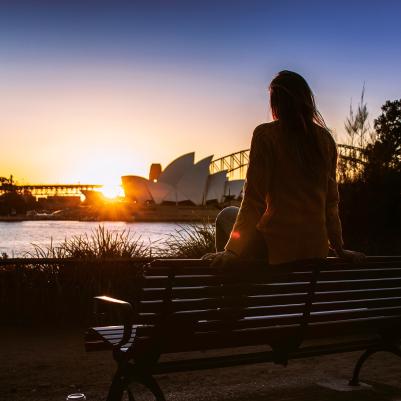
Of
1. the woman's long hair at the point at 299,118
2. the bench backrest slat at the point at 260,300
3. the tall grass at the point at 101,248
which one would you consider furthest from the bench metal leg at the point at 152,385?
the tall grass at the point at 101,248

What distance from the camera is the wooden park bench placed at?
2426mm

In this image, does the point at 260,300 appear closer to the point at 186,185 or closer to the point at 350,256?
the point at 350,256

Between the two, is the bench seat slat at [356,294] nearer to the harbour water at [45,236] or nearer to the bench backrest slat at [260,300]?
the bench backrest slat at [260,300]

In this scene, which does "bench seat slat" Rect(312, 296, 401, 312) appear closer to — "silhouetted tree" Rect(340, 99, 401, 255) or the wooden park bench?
the wooden park bench

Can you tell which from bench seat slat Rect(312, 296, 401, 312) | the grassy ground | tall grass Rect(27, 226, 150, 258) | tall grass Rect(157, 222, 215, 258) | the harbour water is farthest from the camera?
the harbour water

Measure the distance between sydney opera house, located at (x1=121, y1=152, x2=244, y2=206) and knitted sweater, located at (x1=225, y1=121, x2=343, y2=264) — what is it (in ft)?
219

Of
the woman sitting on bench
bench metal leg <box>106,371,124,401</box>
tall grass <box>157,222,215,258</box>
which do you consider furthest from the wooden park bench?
tall grass <box>157,222,215,258</box>

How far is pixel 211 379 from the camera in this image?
3.68m

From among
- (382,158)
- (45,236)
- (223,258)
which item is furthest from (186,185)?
(223,258)

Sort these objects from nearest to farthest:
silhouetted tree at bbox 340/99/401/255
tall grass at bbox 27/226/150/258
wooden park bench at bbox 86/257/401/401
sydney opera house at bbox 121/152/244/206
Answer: wooden park bench at bbox 86/257/401/401 < tall grass at bbox 27/226/150/258 < silhouetted tree at bbox 340/99/401/255 < sydney opera house at bbox 121/152/244/206

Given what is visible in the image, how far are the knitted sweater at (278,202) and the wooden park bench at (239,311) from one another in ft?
0.32

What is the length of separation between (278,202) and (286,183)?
0.09 m

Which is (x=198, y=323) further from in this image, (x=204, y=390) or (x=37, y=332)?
(x=37, y=332)

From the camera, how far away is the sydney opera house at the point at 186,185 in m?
72.6
